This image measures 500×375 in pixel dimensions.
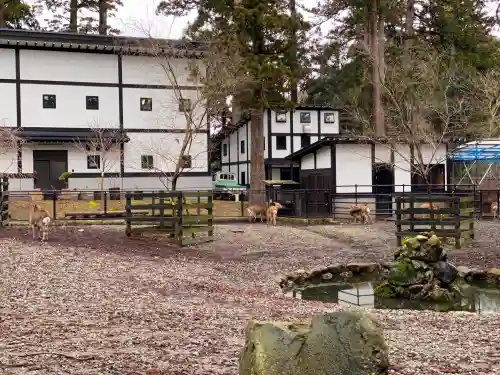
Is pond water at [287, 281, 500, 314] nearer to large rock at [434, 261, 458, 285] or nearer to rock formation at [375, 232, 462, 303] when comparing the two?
rock formation at [375, 232, 462, 303]

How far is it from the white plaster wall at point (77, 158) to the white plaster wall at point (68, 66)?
3.98 m

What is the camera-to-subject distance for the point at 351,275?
1345 centimetres

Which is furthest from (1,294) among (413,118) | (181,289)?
(413,118)

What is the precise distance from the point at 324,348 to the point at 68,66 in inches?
1247

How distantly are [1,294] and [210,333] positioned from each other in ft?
13.2

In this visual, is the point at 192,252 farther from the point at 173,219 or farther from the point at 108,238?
the point at 108,238

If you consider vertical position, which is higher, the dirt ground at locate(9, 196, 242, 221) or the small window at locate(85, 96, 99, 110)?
the small window at locate(85, 96, 99, 110)

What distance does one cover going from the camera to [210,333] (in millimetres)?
6574

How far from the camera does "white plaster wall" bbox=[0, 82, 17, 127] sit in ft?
101

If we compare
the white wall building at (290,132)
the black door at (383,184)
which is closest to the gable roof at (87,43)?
the black door at (383,184)

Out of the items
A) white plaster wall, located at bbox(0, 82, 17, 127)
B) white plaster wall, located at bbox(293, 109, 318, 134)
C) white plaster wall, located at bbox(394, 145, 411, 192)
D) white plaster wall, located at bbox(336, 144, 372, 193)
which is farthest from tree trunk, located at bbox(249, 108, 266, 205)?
white plaster wall, located at bbox(293, 109, 318, 134)

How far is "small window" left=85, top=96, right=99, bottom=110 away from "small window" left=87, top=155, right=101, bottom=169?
9.62 ft

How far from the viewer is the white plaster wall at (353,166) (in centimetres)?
2620

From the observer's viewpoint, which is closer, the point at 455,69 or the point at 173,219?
the point at 173,219
